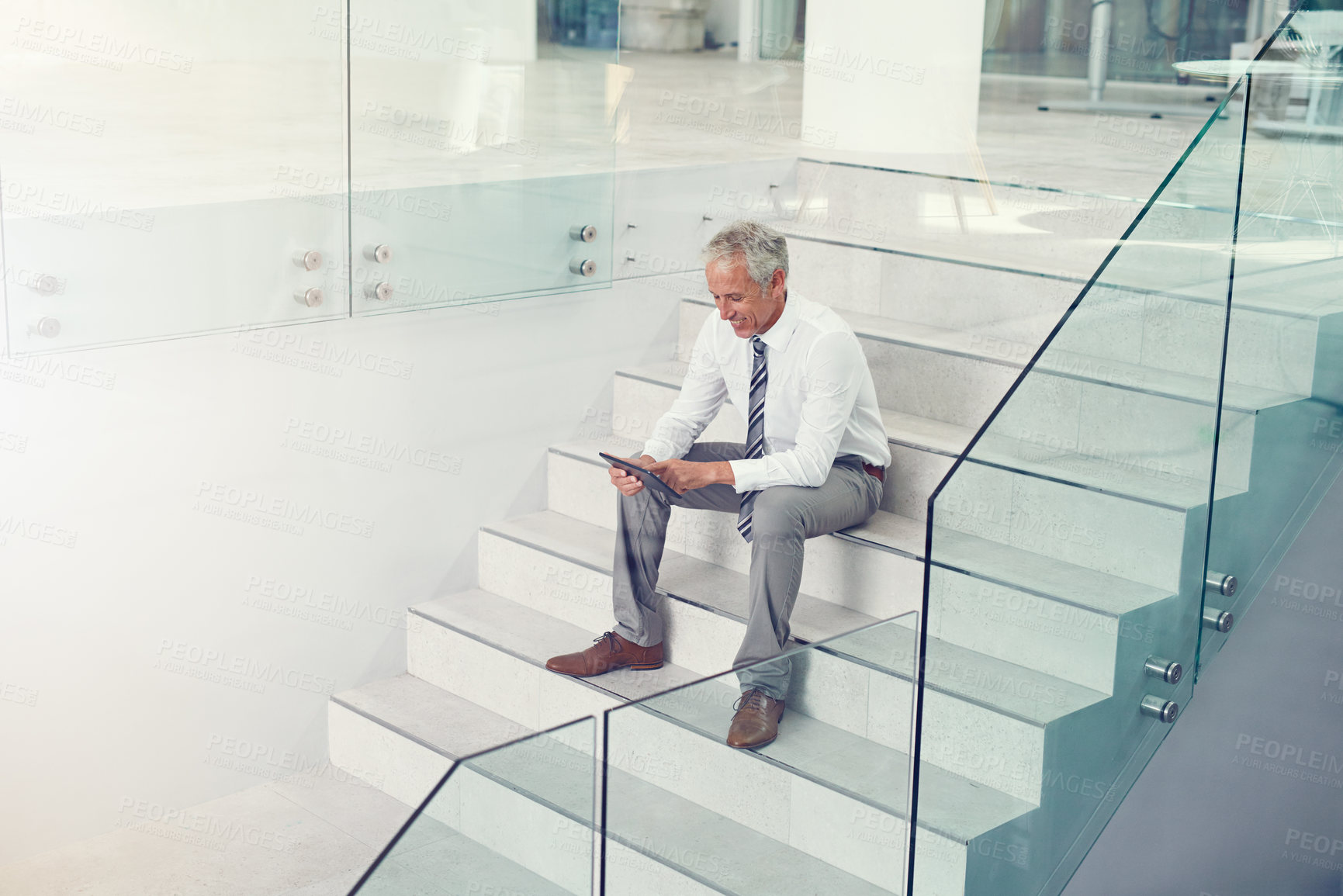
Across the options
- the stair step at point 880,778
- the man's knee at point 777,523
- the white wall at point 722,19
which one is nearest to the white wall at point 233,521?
the man's knee at point 777,523

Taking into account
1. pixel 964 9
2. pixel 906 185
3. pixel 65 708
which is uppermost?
pixel 964 9

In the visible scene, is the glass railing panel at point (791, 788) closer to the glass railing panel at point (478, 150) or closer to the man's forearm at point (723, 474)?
the man's forearm at point (723, 474)

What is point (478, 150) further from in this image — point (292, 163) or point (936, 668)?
point (936, 668)

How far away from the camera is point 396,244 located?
367cm

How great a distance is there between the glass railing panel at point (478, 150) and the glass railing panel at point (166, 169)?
0.12 m

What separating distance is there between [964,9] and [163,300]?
8.59ft

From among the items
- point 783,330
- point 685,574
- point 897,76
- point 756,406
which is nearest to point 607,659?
point 685,574

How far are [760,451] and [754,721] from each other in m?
0.97

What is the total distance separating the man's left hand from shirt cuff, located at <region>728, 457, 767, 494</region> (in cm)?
Result: 6

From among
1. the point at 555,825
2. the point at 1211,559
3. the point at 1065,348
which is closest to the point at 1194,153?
the point at 1065,348

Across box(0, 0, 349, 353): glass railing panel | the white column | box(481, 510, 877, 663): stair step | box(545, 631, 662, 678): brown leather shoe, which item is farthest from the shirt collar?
the white column

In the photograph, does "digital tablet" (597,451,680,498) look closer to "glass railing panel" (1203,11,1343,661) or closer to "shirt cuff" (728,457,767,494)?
"shirt cuff" (728,457,767,494)

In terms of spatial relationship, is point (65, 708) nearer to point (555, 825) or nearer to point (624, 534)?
point (624, 534)

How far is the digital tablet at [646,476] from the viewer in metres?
3.33
